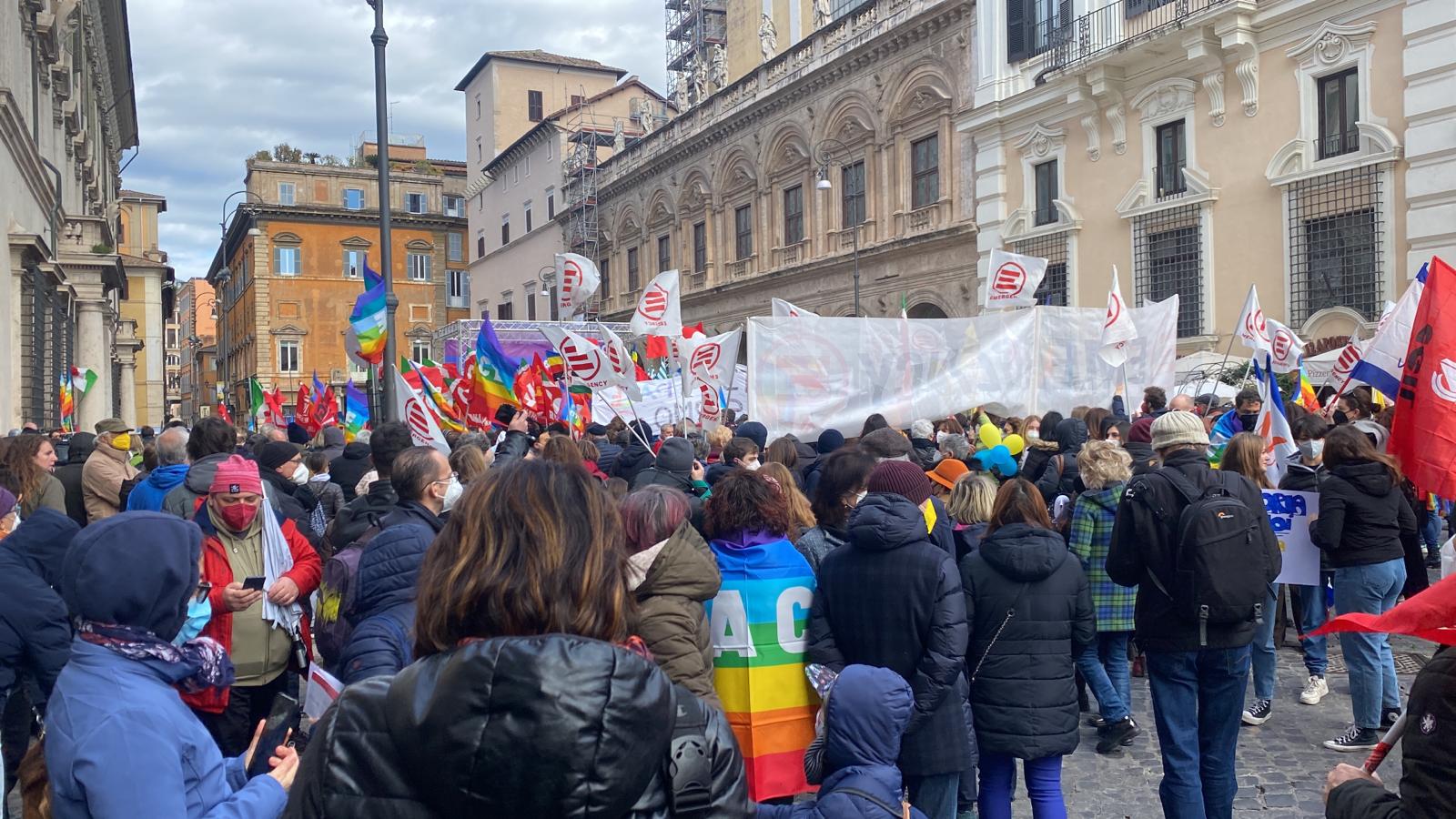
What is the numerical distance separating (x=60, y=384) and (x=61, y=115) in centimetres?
629

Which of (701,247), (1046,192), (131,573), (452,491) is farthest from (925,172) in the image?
(131,573)

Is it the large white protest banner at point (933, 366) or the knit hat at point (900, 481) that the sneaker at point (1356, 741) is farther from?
the large white protest banner at point (933, 366)

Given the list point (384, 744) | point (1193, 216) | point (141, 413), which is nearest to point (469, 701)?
point (384, 744)

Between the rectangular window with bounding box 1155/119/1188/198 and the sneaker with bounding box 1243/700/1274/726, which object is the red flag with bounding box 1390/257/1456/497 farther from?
the rectangular window with bounding box 1155/119/1188/198

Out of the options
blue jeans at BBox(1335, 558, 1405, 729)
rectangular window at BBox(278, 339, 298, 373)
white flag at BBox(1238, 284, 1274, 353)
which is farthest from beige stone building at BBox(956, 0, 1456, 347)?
rectangular window at BBox(278, 339, 298, 373)

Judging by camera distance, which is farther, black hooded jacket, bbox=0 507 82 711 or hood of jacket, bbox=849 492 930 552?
black hooded jacket, bbox=0 507 82 711

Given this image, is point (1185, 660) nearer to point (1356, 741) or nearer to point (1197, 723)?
point (1197, 723)

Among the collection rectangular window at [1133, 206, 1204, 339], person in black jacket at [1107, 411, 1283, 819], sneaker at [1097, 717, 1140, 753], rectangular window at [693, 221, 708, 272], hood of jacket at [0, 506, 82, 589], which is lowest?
sneaker at [1097, 717, 1140, 753]

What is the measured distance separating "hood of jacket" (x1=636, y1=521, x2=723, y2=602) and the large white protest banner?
6.68m

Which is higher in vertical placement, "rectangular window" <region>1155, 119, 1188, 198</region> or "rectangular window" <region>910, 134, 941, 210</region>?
"rectangular window" <region>910, 134, 941, 210</region>

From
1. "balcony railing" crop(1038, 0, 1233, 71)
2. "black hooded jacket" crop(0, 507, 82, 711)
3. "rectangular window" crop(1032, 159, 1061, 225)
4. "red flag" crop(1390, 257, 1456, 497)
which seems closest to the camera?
"black hooded jacket" crop(0, 507, 82, 711)

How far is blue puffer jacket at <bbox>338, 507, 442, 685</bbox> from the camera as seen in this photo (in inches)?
129

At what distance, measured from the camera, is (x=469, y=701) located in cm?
163

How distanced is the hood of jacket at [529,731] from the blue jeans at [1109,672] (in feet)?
17.0
